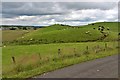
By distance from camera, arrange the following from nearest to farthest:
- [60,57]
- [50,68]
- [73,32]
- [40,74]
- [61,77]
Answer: [61,77], [40,74], [50,68], [60,57], [73,32]

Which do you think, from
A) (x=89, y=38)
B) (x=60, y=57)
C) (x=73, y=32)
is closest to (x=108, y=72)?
(x=60, y=57)

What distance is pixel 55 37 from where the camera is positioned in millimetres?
94562

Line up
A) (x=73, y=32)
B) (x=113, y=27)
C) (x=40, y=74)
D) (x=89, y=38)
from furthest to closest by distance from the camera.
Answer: (x=113, y=27)
(x=73, y=32)
(x=89, y=38)
(x=40, y=74)

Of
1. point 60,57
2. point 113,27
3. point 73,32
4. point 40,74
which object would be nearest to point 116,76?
point 40,74

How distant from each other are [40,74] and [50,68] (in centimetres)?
228

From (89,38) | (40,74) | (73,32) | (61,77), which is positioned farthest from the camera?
(73,32)

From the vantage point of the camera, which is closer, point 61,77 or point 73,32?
point 61,77

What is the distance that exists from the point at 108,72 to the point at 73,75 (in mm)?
2486

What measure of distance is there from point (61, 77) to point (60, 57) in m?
10.3

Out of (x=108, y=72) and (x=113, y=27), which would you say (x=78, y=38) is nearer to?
(x=113, y=27)

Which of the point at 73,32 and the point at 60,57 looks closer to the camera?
the point at 60,57

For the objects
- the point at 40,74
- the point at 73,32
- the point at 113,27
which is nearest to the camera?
the point at 40,74

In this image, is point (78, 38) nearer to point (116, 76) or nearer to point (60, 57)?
point (60, 57)

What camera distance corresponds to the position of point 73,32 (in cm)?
10350
